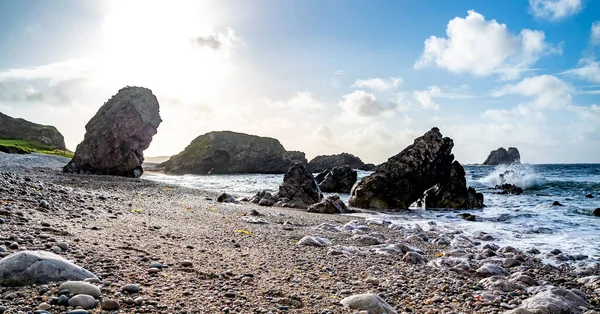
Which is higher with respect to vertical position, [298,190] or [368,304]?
[298,190]

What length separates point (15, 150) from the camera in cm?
5247

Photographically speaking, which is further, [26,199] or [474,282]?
[26,199]

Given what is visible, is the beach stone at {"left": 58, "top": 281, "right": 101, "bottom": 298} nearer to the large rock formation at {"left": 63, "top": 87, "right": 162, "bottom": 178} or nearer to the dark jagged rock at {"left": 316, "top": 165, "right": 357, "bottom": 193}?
the dark jagged rock at {"left": 316, "top": 165, "right": 357, "bottom": 193}

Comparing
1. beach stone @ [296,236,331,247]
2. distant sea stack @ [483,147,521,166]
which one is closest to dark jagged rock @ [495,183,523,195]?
beach stone @ [296,236,331,247]

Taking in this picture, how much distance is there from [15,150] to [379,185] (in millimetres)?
53996

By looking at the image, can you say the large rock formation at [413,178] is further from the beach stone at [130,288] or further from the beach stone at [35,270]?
the beach stone at [35,270]

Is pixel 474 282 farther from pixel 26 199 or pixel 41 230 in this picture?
pixel 26 199

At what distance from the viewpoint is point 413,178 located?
26703mm

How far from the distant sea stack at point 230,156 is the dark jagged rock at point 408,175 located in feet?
242

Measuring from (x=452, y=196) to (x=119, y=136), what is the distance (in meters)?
33.2

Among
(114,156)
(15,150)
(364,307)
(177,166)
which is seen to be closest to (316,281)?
(364,307)

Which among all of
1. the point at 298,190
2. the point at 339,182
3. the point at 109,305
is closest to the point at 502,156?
the point at 339,182

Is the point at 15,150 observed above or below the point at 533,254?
above

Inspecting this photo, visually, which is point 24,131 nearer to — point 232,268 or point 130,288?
point 232,268
